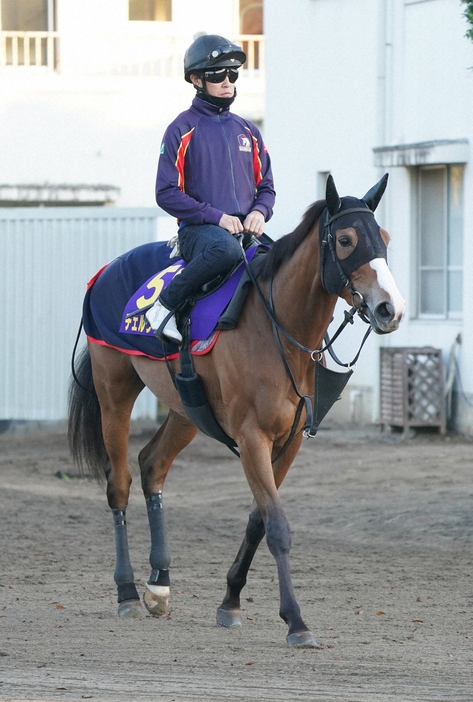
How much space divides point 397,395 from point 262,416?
9.61 metres

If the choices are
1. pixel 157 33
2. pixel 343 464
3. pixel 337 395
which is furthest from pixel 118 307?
pixel 157 33

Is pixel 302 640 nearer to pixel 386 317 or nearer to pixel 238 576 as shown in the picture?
pixel 238 576

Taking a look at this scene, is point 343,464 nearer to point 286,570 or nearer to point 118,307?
point 118,307

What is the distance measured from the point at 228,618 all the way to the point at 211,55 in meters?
2.86

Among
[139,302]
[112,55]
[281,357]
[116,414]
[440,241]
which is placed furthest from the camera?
[112,55]

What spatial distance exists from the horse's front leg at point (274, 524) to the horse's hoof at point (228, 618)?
58 cm

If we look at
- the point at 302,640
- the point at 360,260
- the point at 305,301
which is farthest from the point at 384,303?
the point at 302,640

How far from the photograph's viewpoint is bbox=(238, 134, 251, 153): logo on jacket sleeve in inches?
269

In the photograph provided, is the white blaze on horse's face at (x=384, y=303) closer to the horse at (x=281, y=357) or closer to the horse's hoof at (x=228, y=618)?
the horse at (x=281, y=357)

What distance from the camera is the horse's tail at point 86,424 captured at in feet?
26.0

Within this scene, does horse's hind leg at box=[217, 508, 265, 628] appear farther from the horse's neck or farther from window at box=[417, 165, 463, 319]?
window at box=[417, 165, 463, 319]

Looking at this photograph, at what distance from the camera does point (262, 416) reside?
6129 millimetres

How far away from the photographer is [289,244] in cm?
625

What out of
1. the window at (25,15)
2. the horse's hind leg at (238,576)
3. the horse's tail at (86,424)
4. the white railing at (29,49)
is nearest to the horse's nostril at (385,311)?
the horse's hind leg at (238,576)
